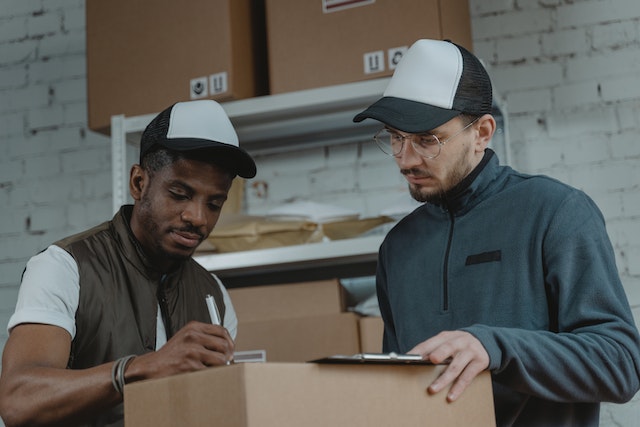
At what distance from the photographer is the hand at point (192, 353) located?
1103 mm

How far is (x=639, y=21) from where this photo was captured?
232cm

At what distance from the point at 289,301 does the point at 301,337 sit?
0.30ft

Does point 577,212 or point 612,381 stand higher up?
point 577,212

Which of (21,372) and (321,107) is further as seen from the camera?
(321,107)

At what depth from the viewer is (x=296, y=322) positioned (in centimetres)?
199

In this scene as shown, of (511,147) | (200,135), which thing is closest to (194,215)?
(200,135)

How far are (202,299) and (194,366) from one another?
1.90 ft

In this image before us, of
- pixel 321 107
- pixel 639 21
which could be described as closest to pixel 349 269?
pixel 321 107

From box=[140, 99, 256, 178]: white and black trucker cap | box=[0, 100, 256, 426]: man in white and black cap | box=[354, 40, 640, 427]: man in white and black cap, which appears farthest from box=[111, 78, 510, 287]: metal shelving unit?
box=[354, 40, 640, 427]: man in white and black cap

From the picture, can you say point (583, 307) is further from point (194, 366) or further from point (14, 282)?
point (14, 282)

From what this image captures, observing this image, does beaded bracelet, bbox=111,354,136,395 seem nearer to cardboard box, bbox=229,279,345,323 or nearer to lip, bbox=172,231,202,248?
lip, bbox=172,231,202,248

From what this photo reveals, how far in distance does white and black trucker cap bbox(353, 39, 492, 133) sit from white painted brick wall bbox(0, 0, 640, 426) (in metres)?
0.86

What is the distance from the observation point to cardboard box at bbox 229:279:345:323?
1986mm

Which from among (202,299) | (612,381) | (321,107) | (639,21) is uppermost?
(639,21)
